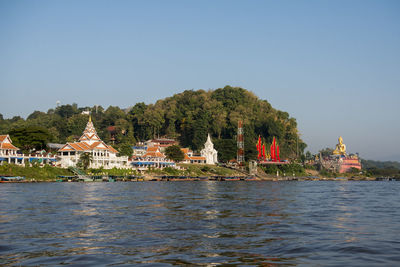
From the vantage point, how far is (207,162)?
366 feet

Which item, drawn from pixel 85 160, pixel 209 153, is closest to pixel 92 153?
pixel 85 160

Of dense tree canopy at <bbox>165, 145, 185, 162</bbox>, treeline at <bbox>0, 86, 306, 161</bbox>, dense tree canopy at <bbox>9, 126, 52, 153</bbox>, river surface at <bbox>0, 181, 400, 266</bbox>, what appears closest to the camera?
river surface at <bbox>0, 181, 400, 266</bbox>

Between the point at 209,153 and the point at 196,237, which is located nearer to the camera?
the point at 196,237

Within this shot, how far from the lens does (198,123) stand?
408 ft

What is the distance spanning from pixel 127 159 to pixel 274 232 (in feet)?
243

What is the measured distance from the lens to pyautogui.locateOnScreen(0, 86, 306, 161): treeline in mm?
123188

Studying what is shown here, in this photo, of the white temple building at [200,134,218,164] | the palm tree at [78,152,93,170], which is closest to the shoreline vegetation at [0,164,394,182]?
the palm tree at [78,152,93,170]

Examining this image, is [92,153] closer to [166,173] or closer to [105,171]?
[105,171]

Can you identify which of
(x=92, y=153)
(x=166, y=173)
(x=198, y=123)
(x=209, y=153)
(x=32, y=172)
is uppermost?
(x=198, y=123)

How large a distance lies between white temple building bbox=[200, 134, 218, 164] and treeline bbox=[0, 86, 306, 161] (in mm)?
2755

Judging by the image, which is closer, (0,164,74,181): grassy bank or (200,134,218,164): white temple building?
(0,164,74,181): grassy bank

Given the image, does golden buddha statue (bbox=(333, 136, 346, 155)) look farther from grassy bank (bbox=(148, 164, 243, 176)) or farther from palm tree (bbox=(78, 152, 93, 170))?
palm tree (bbox=(78, 152, 93, 170))

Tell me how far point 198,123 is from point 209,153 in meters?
14.1

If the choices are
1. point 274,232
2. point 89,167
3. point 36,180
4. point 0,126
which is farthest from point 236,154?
point 274,232
